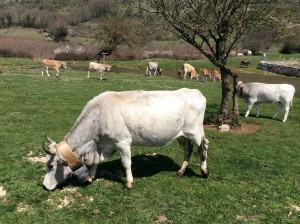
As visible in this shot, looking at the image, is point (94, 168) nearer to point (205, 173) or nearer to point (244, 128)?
point (205, 173)

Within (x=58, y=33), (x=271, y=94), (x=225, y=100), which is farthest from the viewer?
(x=58, y=33)

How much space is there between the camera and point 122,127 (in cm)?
912

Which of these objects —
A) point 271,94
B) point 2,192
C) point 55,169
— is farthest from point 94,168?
point 271,94

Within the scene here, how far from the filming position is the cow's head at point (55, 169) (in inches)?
348

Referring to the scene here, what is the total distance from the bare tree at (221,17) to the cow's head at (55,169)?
890 cm

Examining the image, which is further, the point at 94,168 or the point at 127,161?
the point at 94,168

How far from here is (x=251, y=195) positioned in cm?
970

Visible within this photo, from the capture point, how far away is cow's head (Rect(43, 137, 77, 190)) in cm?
883

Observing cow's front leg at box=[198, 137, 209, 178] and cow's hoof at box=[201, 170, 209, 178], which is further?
cow's hoof at box=[201, 170, 209, 178]

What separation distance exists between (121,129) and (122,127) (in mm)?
63

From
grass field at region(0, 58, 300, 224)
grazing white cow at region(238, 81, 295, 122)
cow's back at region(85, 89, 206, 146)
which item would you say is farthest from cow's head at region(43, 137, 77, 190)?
grazing white cow at region(238, 81, 295, 122)

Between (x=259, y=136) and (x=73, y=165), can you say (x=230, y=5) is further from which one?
(x=73, y=165)

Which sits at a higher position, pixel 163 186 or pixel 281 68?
pixel 163 186

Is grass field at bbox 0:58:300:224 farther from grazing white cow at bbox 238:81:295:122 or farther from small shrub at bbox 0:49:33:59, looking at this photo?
small shrub at bbox 0:49:33:59
